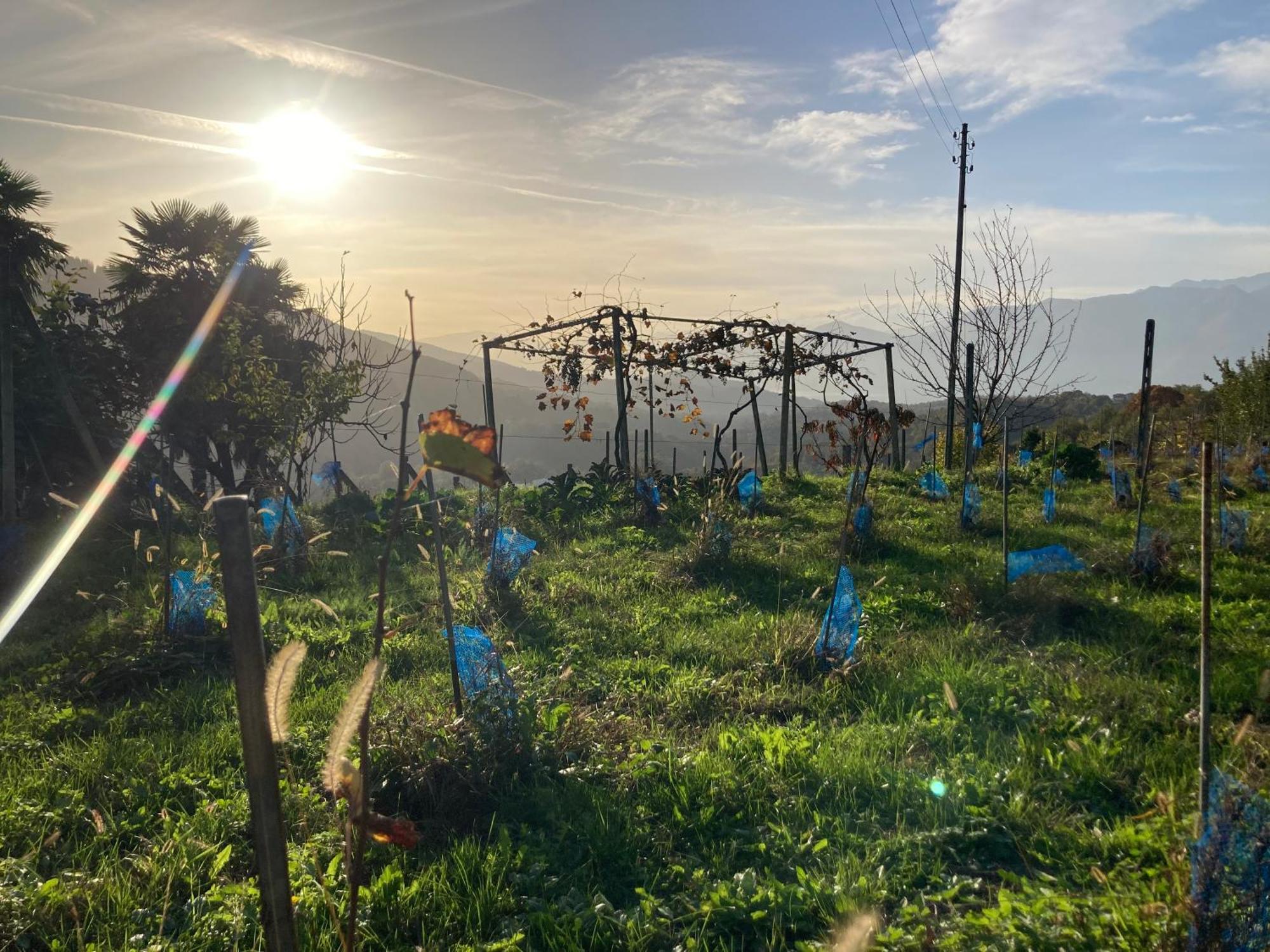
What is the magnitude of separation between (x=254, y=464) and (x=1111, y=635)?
11512mm

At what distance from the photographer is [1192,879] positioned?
5.31 ft

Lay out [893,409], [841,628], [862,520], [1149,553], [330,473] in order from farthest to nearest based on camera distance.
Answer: [893,409]
[330,473]
[862,520]
[1149,553]
[841,628]

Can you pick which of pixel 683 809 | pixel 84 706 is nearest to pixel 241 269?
pixel 84 706

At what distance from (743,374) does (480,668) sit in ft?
26.4

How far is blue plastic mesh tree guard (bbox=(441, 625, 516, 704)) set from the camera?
3072mm

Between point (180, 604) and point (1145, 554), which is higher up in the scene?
point (1145, 554)

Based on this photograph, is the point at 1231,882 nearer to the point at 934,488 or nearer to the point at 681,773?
the point at 681,773

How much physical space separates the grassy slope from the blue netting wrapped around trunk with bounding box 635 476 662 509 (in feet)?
7.98

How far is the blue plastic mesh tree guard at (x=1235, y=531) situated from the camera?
5.61 m

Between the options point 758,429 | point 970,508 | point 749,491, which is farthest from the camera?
point 758,429

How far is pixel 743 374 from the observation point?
34.5 ft

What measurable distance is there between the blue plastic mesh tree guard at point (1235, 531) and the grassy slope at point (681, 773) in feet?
2.36

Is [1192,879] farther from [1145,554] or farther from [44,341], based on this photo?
[44,341]

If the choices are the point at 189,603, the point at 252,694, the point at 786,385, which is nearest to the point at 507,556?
the point at 189,603
